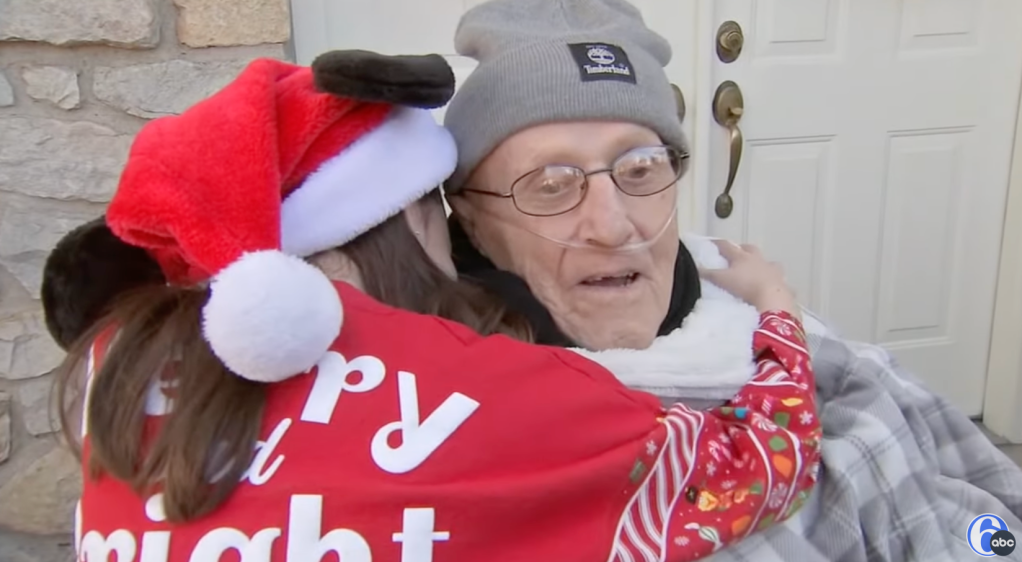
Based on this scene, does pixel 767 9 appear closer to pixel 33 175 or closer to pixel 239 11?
pixel 239 11

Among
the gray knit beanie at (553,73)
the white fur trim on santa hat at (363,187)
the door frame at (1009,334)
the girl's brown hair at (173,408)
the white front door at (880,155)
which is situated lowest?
the door frame at (1009,334)

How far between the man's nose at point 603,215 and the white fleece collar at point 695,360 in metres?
0.12

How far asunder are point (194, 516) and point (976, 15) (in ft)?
8.34

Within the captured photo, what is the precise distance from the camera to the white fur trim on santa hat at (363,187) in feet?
2.67

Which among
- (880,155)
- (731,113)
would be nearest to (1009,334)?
(880,155)

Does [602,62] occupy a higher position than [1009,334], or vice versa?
[602,62]

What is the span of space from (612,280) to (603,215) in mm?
79

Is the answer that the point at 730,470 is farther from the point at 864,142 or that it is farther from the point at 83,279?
the point at 864,142

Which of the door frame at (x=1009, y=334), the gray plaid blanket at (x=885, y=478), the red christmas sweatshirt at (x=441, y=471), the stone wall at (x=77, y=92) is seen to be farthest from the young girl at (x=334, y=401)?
the door frame at (x=1009, y=334)

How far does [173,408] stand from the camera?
71 centimetres

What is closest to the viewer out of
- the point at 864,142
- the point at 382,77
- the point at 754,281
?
the point at 382,77

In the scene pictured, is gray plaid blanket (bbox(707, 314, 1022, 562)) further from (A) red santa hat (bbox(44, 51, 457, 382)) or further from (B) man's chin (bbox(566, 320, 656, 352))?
(A) red santa hat (bbox(44, 51, 457, 382))

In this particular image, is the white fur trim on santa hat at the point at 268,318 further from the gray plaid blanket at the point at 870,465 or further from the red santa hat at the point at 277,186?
the gray plaid blanket at the point at 870,465

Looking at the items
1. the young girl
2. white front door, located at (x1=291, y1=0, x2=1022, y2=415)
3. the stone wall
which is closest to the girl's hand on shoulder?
the young girl
